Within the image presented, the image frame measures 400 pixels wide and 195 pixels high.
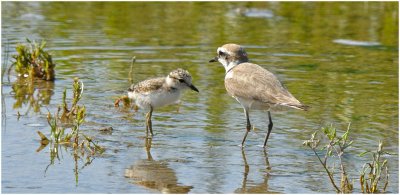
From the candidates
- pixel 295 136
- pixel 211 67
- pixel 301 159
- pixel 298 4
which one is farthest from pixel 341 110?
pixel 298 4

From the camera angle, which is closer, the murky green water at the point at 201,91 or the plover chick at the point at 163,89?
the murky green water at the point at 201,91

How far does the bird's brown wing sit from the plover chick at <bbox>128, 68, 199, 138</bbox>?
1.58 ft

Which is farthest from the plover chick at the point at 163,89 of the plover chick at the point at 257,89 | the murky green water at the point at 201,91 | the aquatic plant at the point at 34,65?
the aquatic plant at the point at 34,65

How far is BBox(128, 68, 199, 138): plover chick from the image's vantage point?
9703 mm

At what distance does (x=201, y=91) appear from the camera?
38.9ft

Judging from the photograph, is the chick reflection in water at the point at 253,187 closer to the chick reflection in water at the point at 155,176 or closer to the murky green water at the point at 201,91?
the murky green water at the point at 201,91

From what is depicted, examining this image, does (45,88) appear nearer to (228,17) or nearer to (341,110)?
(341,110)

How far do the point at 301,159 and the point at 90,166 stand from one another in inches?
80.8

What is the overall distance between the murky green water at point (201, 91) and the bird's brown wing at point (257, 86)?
54 cm

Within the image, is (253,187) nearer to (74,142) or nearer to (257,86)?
(257,86)

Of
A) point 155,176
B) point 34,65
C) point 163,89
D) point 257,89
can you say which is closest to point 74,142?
point 155,176

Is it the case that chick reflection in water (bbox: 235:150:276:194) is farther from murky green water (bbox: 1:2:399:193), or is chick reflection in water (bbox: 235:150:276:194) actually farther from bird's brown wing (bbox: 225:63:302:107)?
bird's brown wing (bbox: 225:63:302:107)

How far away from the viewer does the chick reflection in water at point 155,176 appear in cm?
766

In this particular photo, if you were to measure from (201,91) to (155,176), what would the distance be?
391 centimetres
